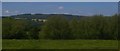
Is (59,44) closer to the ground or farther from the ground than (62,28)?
closer to the ground

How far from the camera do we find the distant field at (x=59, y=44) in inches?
130

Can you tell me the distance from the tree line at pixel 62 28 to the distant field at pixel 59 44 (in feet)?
0.26

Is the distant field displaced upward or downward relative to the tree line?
downward

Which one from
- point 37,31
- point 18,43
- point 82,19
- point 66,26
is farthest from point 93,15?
point 18,43

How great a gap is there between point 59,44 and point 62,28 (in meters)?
0.30

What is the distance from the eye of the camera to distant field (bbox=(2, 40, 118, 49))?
10.8 feet

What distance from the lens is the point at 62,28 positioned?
3609 millimetres

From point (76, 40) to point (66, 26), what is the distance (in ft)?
0.88

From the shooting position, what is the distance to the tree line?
3404mm

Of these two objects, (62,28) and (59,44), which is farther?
(62,28)

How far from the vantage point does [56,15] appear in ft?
11.7

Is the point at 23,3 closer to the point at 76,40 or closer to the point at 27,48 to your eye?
the point at 27,48

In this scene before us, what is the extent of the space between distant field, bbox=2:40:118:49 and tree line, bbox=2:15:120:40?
80mm

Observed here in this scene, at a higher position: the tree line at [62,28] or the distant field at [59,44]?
the tree line at [62,28]
